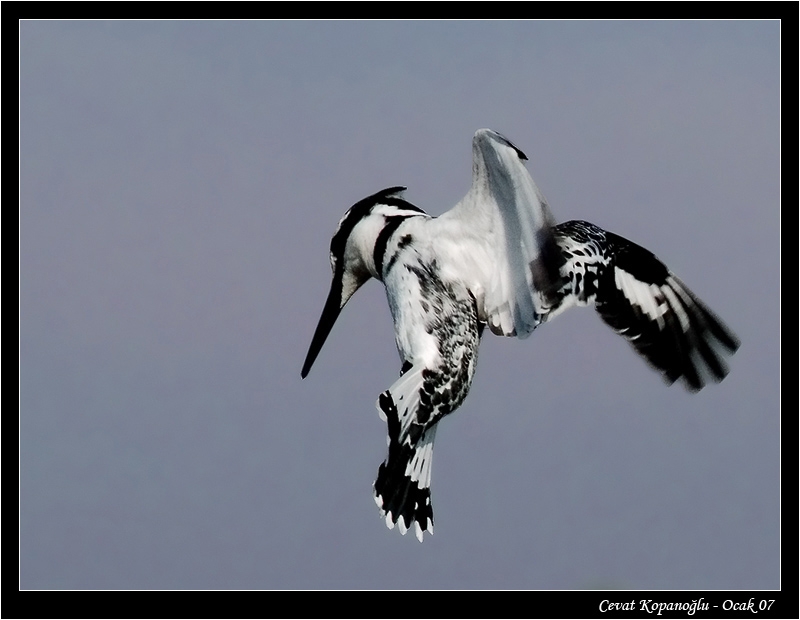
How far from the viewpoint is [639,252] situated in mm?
6418

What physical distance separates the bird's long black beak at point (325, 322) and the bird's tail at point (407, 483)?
0.98m

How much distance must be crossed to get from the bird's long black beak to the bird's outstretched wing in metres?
1.04

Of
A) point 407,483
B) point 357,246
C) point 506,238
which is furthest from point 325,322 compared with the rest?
point 506,238

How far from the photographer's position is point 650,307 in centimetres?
641

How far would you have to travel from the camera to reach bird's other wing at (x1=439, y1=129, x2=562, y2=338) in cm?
499

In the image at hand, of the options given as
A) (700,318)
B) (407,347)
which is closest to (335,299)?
(407,347)

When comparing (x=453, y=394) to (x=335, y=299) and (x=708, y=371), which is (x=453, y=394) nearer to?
(x=335, y=299)

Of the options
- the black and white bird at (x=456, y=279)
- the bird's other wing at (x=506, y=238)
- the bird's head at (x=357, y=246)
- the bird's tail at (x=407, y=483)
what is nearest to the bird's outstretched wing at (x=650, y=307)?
the black and white bird at (x=456, y=279)

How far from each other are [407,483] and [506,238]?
108 centimetres

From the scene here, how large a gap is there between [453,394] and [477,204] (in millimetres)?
726

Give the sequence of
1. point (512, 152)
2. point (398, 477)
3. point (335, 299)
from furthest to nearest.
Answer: point (335, 299)
point (398, 477)
point (512, 152)

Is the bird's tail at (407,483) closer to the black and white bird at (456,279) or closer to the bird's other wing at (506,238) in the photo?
the black and white bird at (456,279)

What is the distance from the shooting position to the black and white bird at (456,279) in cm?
514

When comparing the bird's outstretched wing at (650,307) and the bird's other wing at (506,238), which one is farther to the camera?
the bird's outstretched wing at (650,307)
